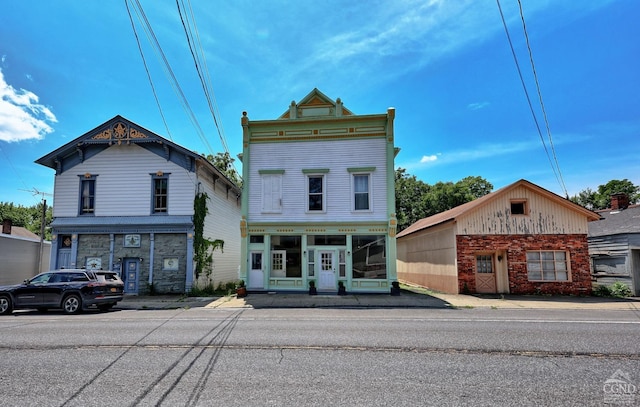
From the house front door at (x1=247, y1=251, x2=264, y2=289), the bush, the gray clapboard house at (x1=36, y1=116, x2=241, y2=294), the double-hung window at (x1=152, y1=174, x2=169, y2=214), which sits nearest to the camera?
the bush

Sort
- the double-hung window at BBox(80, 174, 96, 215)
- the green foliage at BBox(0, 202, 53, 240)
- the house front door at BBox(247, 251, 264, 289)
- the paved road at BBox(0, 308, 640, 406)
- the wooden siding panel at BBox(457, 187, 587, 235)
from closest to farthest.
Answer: the paved road at BBox(0, 308, 640, 406) → the wooden siding panel at BBox(457, 187, 587, 235) → the house front door at BBox(247, 251, 264, 289) → the double-hung window at BBox(80, 174, 96, 215) → the green foliage at BBox(0, 202, 53, 240)

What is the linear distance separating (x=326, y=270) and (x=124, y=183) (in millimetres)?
11688

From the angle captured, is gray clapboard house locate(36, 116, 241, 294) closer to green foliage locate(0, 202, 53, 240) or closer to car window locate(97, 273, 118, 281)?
car window locate(97, 273, 118, 281)

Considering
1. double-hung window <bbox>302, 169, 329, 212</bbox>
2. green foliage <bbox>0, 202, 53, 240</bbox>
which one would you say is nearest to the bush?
double-hung window <bbox>302, 169, 329, 212</bbox>

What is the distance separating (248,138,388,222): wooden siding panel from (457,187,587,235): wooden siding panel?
464 cm

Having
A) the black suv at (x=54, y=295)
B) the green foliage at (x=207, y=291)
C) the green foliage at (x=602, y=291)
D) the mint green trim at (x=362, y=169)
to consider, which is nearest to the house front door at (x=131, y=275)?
the green foliage at (x=207, y=291)

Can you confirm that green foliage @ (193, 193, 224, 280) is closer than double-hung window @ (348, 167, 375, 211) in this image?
Yes

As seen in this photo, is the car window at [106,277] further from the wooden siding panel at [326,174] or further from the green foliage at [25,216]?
the green foliage at [25,216]

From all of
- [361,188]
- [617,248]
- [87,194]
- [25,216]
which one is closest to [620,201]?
[617,248]

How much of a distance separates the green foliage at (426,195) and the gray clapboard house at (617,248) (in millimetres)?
17453

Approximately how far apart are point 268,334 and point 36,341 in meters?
5.02

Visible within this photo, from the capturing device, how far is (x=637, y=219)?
1925cm

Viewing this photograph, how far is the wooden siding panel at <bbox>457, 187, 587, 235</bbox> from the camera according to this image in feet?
60.8

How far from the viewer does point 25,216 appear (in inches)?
2258
